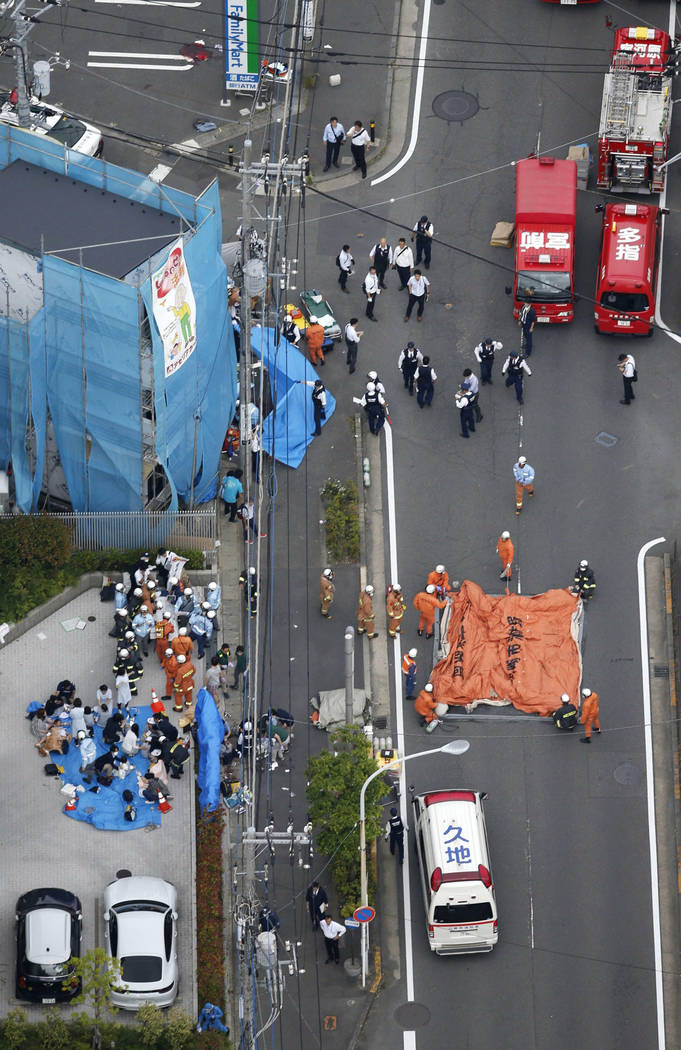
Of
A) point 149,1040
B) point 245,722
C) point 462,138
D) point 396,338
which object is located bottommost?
point 149,1040

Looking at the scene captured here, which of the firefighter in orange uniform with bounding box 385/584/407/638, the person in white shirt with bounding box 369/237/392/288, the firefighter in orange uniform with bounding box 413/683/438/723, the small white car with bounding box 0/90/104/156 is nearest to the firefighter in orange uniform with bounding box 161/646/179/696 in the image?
the firefighter in orange uniform with bounding box 385/584/407/638

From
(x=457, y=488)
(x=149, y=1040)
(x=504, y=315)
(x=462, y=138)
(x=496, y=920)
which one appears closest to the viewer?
(x=149, y=1040)

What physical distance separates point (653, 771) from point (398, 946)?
7.76 meters

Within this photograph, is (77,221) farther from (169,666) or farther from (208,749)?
(208,749)

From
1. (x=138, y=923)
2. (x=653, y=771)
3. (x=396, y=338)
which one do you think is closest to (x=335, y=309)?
(x=396, y=338)

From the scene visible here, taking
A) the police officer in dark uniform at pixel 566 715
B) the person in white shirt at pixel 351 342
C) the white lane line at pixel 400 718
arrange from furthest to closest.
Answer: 1. the person in white shirt at pixel 351 342
2. the police officer in dark uniform at pixel 566 715
3. the white lane line at pixel 400 718

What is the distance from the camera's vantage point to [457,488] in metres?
63.9

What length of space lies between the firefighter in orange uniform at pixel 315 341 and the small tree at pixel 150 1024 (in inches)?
850

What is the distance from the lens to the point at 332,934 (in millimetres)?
54062

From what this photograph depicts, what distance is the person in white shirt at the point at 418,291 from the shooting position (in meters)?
67.1

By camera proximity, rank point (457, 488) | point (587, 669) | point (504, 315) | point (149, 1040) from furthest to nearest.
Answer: point (504, 315) < point (457, 488) < point (587, 669) < point (149, 1040)

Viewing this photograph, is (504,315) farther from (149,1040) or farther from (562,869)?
(149,1040)

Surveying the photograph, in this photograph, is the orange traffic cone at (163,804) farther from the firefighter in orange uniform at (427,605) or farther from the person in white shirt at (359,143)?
the person in white shirt at (359,143)

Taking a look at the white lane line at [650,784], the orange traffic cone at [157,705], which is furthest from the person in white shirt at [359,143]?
the orange traffic cone at [157,705]
